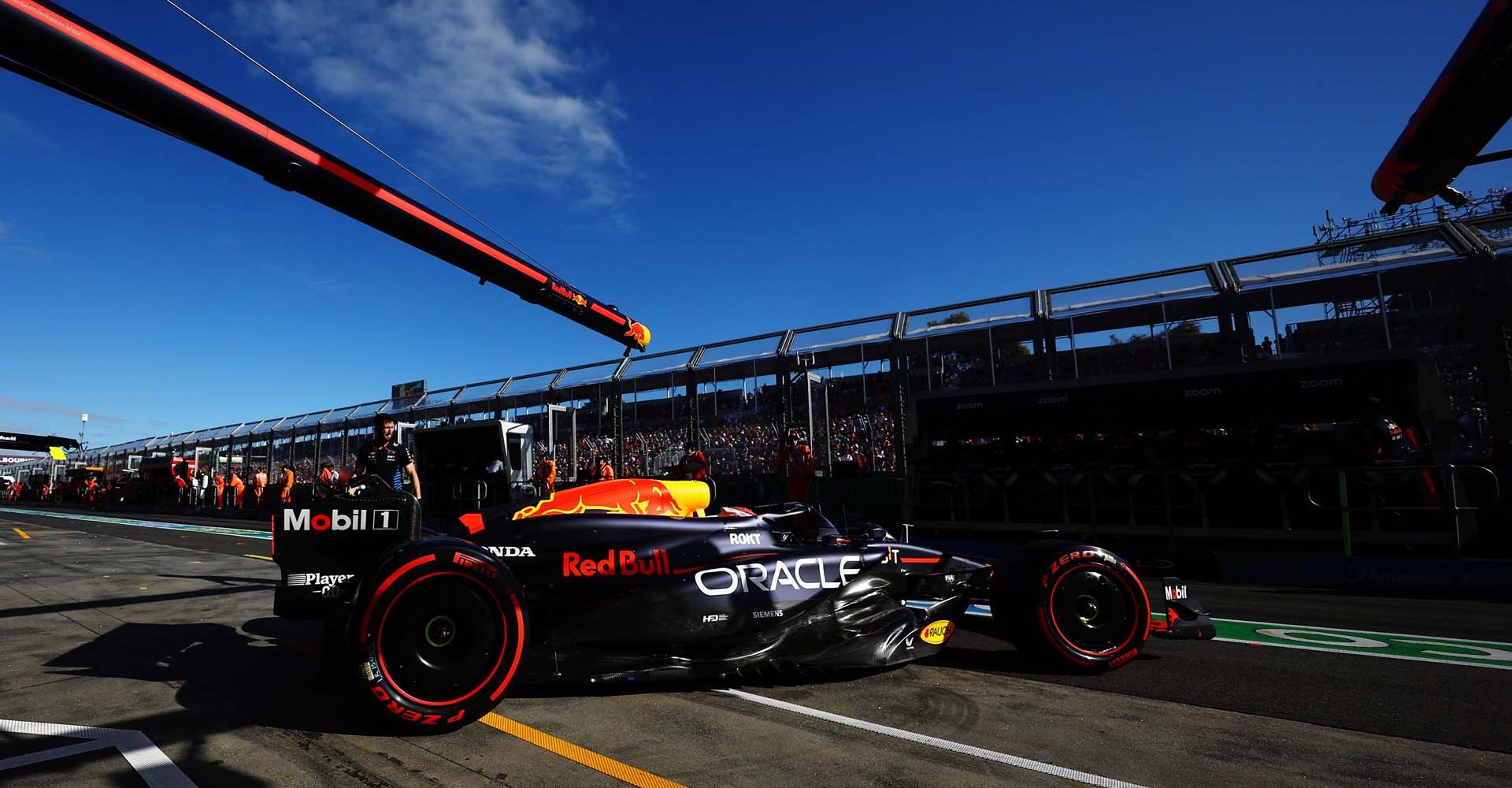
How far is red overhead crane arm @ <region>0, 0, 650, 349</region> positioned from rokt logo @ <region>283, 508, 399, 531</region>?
205 inches

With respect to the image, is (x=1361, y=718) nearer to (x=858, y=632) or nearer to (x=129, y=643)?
(x=858, y=632)

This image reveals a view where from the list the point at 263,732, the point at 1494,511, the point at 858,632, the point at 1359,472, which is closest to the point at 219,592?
the point at 263,732

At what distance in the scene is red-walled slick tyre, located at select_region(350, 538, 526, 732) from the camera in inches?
119

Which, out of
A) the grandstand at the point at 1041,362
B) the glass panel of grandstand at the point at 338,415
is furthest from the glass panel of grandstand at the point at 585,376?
the glass panel of grandstand at the point at 338,415

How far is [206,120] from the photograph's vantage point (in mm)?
7129

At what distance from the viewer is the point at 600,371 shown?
16.3 metres

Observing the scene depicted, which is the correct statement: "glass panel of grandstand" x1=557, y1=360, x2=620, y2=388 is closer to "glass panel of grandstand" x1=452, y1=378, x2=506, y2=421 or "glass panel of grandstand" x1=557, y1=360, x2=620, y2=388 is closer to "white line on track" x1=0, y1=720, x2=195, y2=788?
"glass panel of grandstand" x1=452, y1=378, x2=506, y2=421

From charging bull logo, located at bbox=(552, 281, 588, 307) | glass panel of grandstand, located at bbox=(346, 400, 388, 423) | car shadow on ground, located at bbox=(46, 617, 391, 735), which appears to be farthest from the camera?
glass panel of grandstand, located at bbox=(346, 400, 388, 423)

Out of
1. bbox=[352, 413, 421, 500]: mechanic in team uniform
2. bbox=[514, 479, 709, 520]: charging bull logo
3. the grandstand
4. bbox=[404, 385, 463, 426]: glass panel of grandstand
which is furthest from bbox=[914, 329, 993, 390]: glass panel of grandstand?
bbox=[404, 385, 463, 426]: glass panel of grandstand

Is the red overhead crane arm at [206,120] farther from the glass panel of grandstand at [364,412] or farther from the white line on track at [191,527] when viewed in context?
the glass panel of grandstand at [364,412]

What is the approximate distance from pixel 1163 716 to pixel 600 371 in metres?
14.2

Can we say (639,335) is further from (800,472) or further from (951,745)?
(951,745)

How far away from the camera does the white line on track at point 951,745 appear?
253 cm

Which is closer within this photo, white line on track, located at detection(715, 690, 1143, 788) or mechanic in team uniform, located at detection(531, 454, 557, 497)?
white line on track, located at detection(715, 690, 1143, 788)
